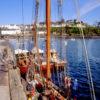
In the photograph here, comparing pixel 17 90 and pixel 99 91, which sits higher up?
pixel 17 90

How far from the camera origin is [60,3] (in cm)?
3141

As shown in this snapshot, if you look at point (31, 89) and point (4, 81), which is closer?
point (4, 81)

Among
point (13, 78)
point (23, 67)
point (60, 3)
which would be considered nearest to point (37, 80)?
point (13, 78)

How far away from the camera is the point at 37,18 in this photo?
35812mm

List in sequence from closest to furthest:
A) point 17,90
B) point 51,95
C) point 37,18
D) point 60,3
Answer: point 17,90 → point 51,95 → point 60,3 → point 37,18

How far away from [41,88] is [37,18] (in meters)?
9.84

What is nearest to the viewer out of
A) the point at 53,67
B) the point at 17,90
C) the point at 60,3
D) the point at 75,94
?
the point at 17,90

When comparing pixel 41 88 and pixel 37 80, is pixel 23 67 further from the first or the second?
pixel 41 88

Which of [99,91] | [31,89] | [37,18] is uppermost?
[37,18]

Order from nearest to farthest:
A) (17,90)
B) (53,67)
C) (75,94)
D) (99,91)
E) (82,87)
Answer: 1. (17,90)
2. (75,94)
3. (99,91)
4. (82,87)
5. (53,67)

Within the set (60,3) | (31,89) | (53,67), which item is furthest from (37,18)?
(53,67)

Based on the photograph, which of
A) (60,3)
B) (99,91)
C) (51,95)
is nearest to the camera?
(51,95)

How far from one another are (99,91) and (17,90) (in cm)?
2755

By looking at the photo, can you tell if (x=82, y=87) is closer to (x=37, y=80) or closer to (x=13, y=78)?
(x=37, y=80)
